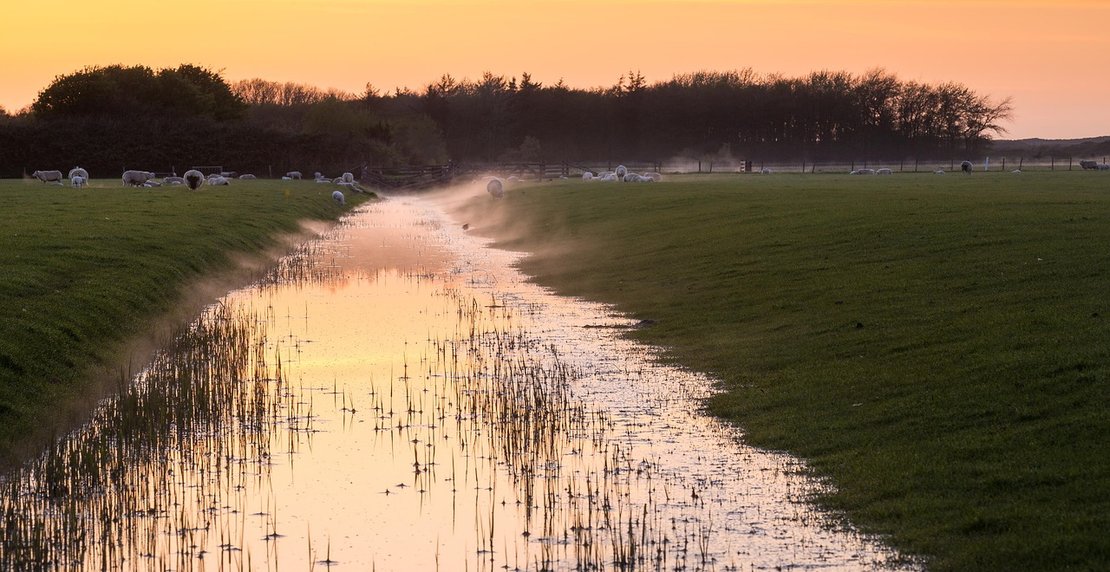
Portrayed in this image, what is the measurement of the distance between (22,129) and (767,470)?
363 ft


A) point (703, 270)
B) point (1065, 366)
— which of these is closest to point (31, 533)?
point (1065, 366)

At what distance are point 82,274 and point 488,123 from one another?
464 ft

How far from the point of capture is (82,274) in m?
22.5

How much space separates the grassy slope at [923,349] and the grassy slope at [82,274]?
27.9 feet

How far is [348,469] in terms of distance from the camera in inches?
488

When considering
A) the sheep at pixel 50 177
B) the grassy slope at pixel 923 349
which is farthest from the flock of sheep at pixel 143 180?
the grassy slope at pixel 923 349

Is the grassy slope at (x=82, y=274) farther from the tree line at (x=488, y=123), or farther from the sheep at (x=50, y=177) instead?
the tree line at (x=488, y=123)

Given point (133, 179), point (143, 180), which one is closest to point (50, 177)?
point (133, 179)

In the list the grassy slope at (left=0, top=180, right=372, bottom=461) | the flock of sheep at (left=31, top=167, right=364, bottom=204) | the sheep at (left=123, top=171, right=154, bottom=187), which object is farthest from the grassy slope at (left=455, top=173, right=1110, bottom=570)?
the sheep at (left=123, top=171, right=154, bottom=187)

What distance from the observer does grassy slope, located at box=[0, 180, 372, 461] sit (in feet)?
49.2

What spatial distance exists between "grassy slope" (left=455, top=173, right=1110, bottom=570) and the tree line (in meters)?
87.0

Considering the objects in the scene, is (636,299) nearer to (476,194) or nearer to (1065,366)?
(1065,366)

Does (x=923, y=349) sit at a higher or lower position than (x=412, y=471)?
higher

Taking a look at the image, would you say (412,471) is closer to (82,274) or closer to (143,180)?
(82,274)
